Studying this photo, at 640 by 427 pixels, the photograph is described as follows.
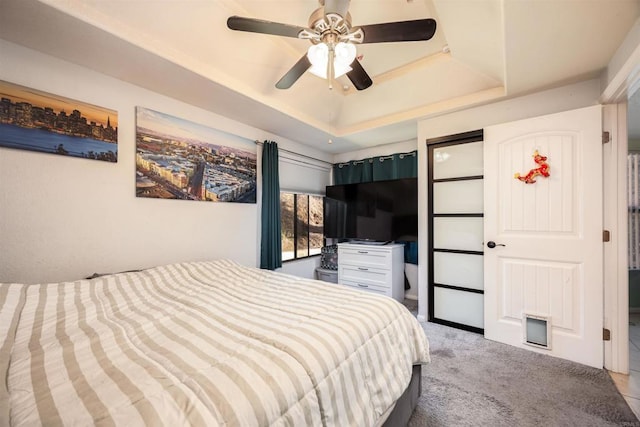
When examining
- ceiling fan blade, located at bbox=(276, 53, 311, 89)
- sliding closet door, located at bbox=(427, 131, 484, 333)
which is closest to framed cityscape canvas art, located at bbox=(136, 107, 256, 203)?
ceiling fan blade, located at bbox=(276, 53, 311, 89)

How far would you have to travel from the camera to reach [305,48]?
7.47 feet

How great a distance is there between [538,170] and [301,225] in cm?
286

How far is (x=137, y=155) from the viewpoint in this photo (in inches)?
80.1

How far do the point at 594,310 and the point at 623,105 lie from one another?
62.7 inches

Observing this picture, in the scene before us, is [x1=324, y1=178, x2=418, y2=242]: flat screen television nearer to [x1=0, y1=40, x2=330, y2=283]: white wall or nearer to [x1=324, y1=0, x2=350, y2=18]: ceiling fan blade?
[x1=0, y1=40, x2=330, y2=283]: white wall

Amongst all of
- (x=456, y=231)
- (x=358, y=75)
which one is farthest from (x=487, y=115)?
(x=358, y=75)

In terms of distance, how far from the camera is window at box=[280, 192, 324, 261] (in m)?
3.58

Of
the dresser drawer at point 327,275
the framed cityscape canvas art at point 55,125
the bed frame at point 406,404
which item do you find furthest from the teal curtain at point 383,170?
the framed cityscape canvas art at point 55,125

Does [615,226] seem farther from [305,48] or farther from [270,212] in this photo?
[270,212]

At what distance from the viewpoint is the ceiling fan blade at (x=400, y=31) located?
1.36m

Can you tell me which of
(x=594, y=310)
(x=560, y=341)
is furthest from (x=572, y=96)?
(x=560, y=341)

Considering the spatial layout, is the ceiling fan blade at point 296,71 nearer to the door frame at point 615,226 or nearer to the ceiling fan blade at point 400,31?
the ceiling fan blade at point 400,31

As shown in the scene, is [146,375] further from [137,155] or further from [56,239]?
[137,155]

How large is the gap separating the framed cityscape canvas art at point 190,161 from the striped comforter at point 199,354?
0.96 m
